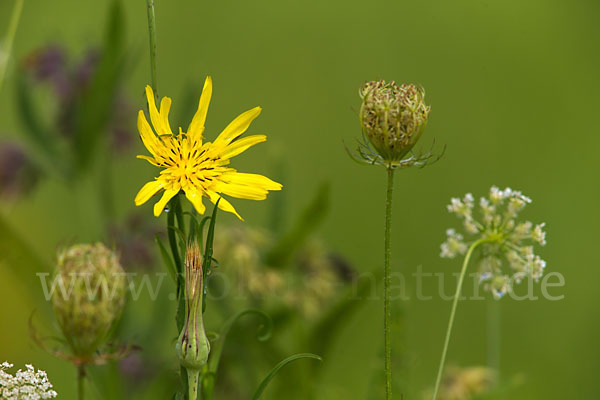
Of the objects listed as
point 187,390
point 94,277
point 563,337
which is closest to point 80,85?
point 94,277

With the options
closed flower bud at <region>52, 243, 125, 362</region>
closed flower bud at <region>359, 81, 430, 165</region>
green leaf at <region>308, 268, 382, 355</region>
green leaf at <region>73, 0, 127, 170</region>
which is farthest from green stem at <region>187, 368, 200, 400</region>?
green leaf at <region>73, 0, 127, 170</region>

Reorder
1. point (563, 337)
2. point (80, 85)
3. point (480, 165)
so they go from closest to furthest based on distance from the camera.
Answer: point (80, 85)
point (563, 337)
point (480, 165)

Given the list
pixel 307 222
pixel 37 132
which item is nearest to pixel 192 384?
pixel 307 222

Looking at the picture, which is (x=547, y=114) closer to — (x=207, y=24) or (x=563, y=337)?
(x=563, y=337)

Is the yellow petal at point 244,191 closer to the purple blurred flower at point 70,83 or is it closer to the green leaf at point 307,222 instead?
the green leaf at point 307,222

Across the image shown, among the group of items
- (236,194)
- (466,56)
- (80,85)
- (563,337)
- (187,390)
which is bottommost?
(563,337)

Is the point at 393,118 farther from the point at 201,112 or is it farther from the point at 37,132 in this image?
the point at 37,132
